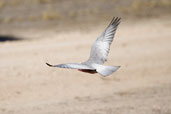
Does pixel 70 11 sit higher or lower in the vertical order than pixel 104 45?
lower

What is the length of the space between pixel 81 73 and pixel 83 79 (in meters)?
0.35

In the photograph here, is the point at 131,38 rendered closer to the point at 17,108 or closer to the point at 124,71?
the point at 124,71

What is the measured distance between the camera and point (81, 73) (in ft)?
46.5

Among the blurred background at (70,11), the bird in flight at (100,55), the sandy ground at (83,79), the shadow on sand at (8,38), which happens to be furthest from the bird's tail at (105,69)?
the blurred background at (70,11)

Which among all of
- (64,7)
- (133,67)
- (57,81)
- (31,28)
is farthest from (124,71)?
(64,7)

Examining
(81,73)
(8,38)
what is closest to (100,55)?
(81,73)

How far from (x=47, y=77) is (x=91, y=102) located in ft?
6.05

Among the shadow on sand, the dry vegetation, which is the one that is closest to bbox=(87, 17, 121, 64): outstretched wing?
the shadow on sand

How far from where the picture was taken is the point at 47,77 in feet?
45.2

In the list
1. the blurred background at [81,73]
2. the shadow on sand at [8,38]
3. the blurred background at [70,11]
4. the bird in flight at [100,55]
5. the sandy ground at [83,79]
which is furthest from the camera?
the blurred background at [70,11]

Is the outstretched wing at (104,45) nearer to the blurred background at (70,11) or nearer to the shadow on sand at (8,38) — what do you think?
the shadow on sand at (8,38)

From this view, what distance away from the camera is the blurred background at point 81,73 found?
12.1m

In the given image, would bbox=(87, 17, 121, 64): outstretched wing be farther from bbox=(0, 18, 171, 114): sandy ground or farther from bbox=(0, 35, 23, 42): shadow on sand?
bbox=(0, 35, 23, 42): shadow on sand

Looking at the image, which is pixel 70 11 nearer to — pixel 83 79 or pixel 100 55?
pixel 83 79
